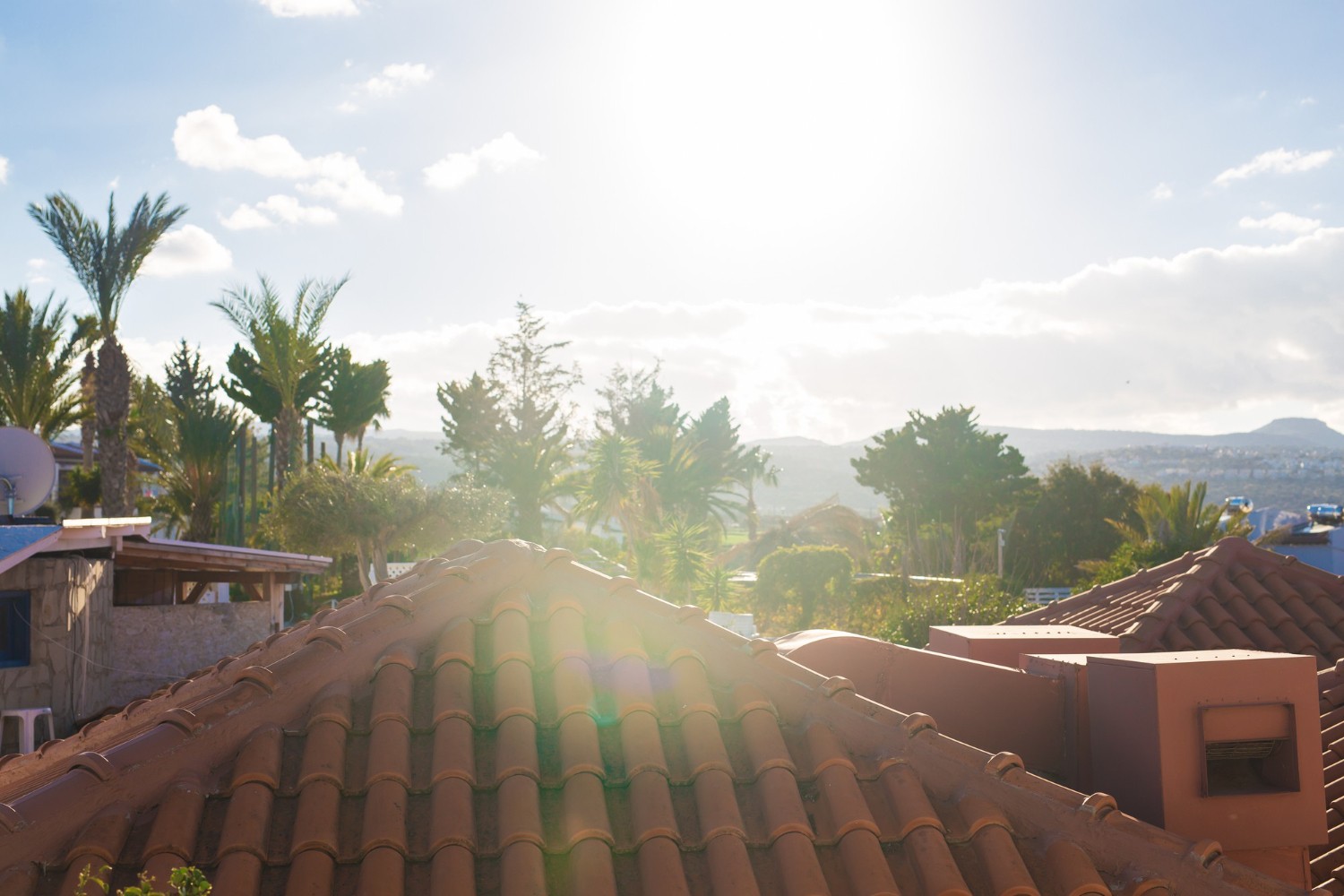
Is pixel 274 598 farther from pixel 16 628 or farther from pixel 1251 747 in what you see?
pixel 1251 747

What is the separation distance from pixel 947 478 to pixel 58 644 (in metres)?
41.0

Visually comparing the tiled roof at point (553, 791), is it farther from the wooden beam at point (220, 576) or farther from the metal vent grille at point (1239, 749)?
the wooden beam at point (220, 576)

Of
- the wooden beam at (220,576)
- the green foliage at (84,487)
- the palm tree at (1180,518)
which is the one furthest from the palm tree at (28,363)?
the palm tree at (1180,518)

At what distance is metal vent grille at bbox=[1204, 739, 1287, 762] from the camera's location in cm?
530

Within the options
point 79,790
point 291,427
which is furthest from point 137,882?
point 291,427

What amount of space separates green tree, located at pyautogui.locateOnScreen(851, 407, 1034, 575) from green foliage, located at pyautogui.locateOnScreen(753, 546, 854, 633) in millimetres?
14894

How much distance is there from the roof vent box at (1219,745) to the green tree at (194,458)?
32936mm

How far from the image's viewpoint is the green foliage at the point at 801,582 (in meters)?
32.5

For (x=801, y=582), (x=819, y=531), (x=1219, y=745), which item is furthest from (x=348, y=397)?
(x=1219, y=745)

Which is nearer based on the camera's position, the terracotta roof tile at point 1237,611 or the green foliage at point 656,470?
the terracotta roof tile at point 1237,611

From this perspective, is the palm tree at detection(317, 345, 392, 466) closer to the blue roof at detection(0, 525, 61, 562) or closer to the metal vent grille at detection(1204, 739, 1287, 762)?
the blue roof at detection(0, 525, 61, 562)

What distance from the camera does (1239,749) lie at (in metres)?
5.33

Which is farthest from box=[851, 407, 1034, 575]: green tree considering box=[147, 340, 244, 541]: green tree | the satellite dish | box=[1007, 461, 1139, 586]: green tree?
the satellite dish

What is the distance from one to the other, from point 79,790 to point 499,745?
1.42 m
